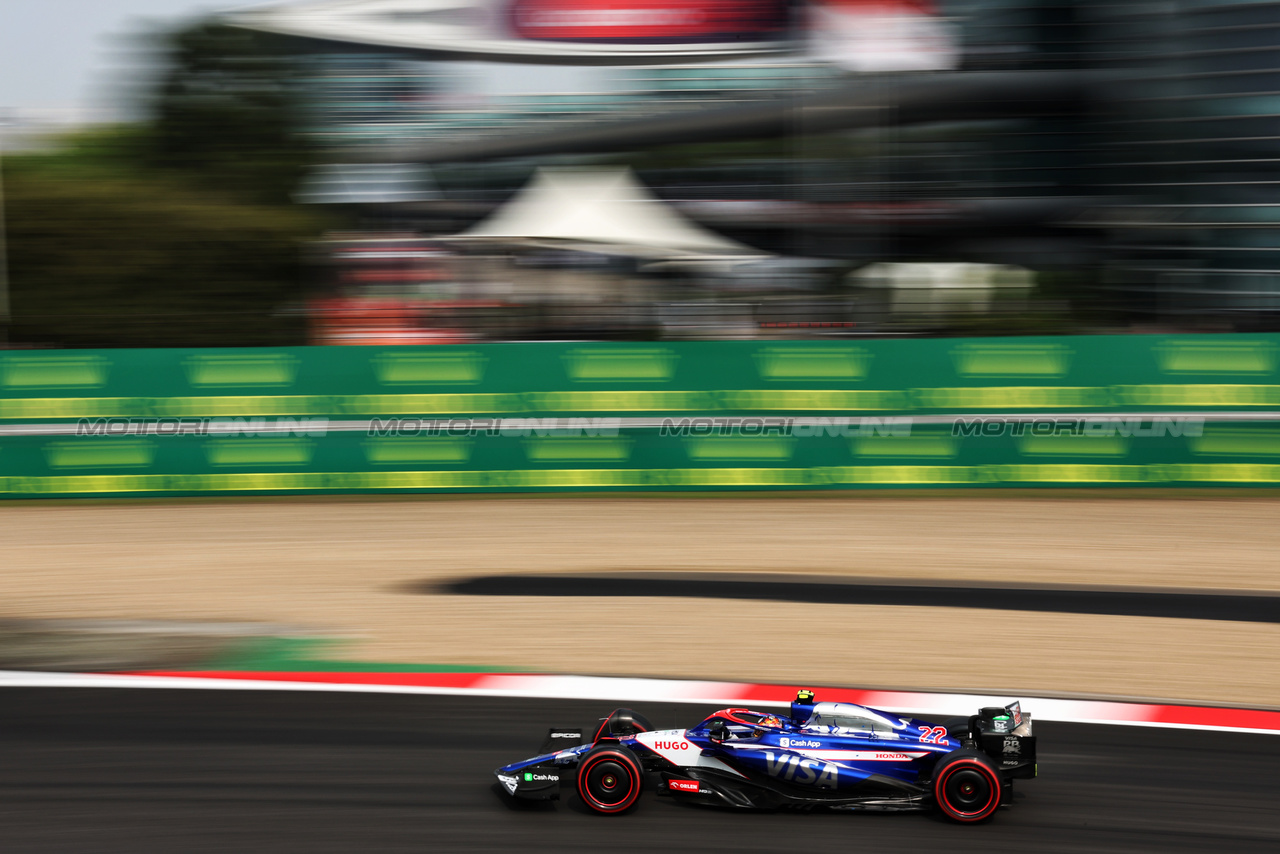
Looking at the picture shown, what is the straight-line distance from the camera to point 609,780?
14.2 ft

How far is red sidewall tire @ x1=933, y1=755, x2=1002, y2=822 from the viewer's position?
13.9 feet

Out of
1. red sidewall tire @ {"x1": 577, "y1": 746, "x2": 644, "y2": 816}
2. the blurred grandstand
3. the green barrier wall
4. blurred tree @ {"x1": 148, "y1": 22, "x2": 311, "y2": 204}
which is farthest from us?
blurred tree @ {"x1": 148, "y1": 22, "x2": 311, "y2": 204}

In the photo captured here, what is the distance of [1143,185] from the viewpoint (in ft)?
70.5

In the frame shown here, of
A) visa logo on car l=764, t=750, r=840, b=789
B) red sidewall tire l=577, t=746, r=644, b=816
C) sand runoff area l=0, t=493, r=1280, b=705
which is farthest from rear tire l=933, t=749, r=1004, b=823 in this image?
sand runoff area l=0, t=493, r=1280, b=705

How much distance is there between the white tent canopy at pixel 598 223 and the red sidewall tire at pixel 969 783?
18432 mm

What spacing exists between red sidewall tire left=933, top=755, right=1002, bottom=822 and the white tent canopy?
18432 millimetres

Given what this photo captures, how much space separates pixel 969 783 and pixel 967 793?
38mm

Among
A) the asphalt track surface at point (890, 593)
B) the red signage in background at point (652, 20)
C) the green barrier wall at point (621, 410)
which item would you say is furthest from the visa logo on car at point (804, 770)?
the red signage in background at point (652, 20)

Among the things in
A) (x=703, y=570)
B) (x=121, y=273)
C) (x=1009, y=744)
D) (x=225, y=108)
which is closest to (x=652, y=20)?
(x=121, y=273)
